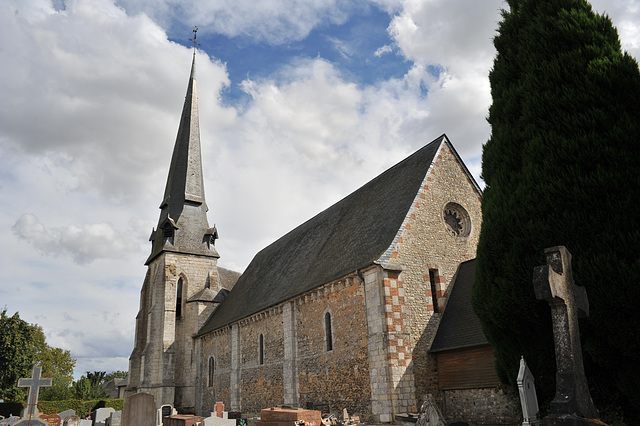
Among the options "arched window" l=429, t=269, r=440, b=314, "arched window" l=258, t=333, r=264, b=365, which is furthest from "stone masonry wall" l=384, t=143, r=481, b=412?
"arched window" l=258, t=333, r=264, b=365

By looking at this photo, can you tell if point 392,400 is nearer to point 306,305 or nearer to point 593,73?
point 306,305

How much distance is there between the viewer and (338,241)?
64.5ft

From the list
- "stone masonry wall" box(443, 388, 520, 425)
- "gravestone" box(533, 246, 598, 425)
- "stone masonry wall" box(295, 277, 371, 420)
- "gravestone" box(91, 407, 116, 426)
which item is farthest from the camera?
"gravestone" box(91, 407, 116, 426)

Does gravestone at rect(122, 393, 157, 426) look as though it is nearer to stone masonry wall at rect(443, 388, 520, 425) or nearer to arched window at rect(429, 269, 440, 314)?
stone masonry wall at rect(443, 388, 520, 425)

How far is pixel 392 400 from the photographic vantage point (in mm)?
13133

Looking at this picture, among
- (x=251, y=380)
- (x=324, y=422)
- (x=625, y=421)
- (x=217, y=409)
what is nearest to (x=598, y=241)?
(x=625, y=421)

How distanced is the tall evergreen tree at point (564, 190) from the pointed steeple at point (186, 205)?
2556cm

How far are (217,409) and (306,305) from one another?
17.1 feet

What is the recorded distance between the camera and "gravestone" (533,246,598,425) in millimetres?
5695

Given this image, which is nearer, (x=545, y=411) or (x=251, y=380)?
(x=545, y=411)

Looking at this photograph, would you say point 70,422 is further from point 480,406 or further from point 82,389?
point 82,389

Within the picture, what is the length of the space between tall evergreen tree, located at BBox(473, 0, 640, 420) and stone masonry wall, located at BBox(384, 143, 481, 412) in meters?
4.29

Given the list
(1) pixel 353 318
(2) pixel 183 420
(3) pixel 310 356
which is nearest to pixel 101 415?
(2) pixel 183 420

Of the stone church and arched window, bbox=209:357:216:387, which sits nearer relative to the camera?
the stone church
